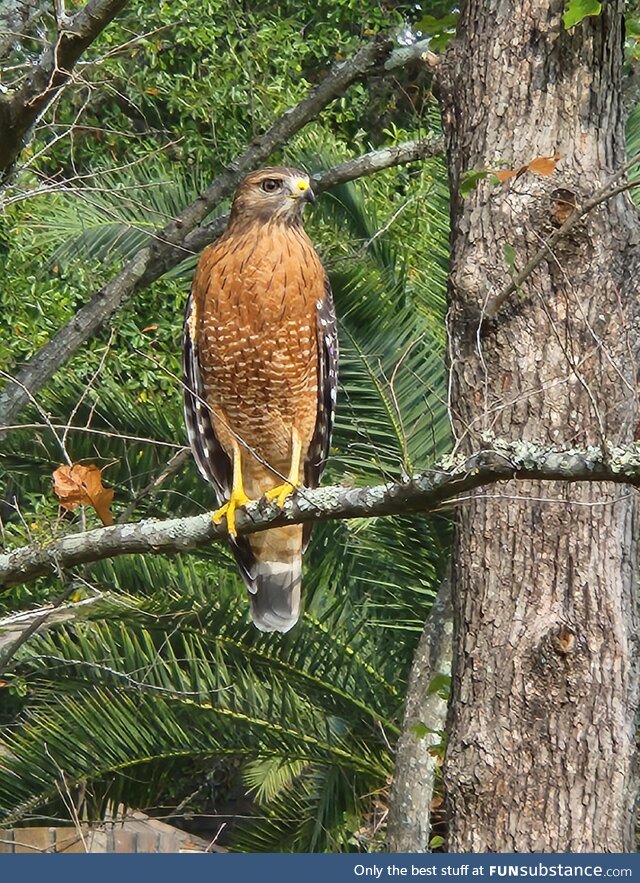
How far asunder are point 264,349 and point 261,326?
0.09 meters

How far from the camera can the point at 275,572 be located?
5.58 meters

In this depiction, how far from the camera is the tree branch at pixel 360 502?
9.87 ft

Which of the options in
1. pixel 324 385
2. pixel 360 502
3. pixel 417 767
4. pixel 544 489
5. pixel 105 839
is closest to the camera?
pixel 360 502

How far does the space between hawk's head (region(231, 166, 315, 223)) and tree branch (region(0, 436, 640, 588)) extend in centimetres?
137

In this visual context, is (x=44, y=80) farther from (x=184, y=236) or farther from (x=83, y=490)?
(x=184, y=236)

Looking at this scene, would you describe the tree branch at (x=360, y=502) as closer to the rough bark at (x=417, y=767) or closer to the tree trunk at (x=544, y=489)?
the tree trunk at (x=544, y=489)

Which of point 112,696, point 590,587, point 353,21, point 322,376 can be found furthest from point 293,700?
point 353,21

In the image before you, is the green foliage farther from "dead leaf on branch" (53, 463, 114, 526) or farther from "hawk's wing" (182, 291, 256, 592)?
"dead leaf on branch" (53, 463, 114, 526)

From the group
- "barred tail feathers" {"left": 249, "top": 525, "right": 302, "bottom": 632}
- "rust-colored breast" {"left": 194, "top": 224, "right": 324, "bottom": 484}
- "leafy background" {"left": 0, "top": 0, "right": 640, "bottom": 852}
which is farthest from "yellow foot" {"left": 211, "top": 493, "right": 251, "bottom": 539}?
"leafy background" {"left": 0, "top": 0, "right": 640, "bottom": 852}

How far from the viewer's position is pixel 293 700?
698 centimetres

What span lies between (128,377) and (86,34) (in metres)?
6.25

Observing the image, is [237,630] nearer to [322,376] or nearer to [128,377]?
[322,376]

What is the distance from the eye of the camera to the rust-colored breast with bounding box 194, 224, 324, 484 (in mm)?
4992

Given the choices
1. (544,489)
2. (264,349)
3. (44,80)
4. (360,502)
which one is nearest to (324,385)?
(264,349)
